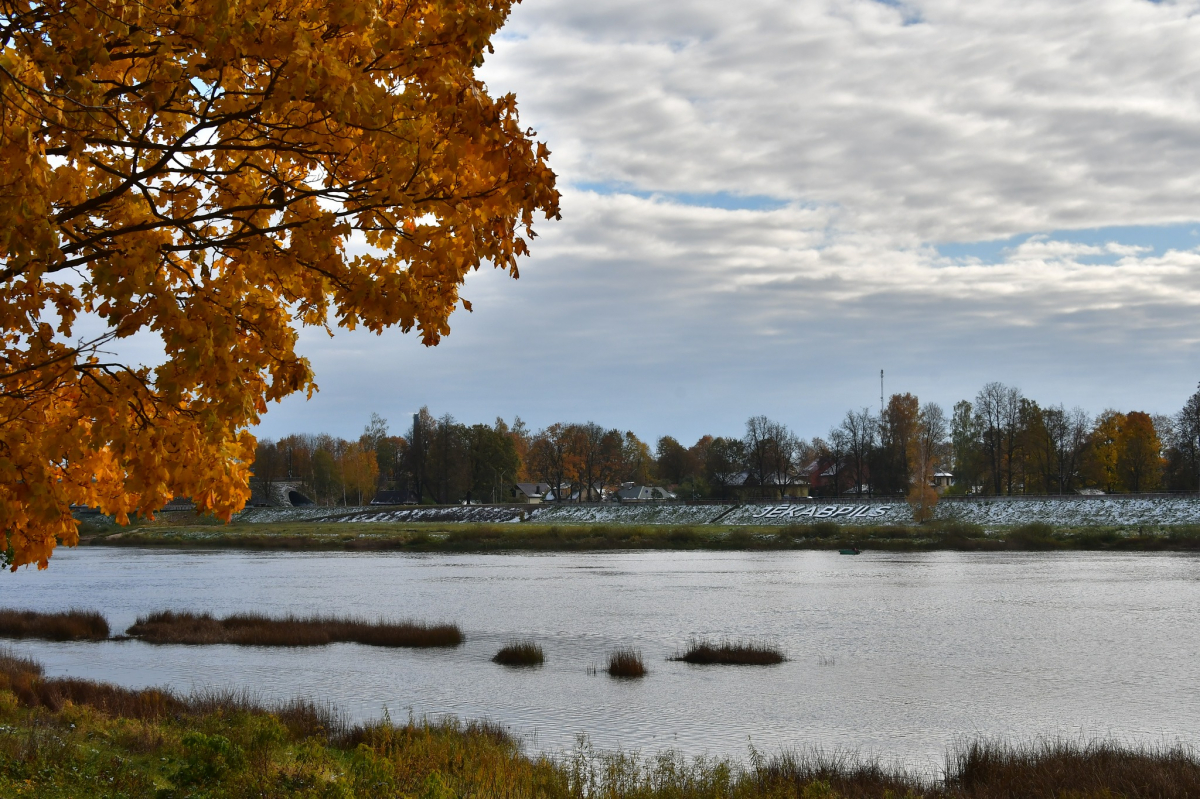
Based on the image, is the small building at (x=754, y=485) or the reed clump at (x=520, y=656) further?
the small building at (x=754, y=485)

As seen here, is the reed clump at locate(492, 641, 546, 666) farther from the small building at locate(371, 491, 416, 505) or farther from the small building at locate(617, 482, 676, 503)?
the small building at locate(371, 491, 416, 505)

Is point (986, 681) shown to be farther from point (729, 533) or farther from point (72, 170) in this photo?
point (729, 533)

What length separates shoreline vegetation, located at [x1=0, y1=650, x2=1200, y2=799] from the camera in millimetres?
10602

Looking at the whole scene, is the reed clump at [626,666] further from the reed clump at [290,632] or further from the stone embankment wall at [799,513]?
the stone embankment wall at [799,513]

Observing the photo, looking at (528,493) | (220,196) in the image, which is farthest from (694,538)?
(528,493)

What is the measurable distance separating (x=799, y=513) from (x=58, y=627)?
76954mm

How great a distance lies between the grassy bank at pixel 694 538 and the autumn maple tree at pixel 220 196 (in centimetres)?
6264

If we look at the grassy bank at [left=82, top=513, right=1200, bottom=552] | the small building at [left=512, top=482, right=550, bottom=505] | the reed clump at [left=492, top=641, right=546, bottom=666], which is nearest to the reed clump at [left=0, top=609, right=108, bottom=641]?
the reed clump at [left=492, top=641, right=546, bottom=666]

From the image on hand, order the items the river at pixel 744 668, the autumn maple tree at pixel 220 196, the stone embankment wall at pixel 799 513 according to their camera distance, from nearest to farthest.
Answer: the autumn maple tree at pixel 220 196 < the river at pixel 744 668 < the stone embankment wall at pixel 799 513

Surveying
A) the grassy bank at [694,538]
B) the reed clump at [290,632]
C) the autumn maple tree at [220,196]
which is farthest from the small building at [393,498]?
the autumn maple tree at [220,196]

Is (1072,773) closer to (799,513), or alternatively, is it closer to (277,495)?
(799,513)

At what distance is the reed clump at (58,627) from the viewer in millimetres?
31516

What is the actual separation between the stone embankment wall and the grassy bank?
15.7 ft

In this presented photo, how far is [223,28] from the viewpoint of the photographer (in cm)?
529
